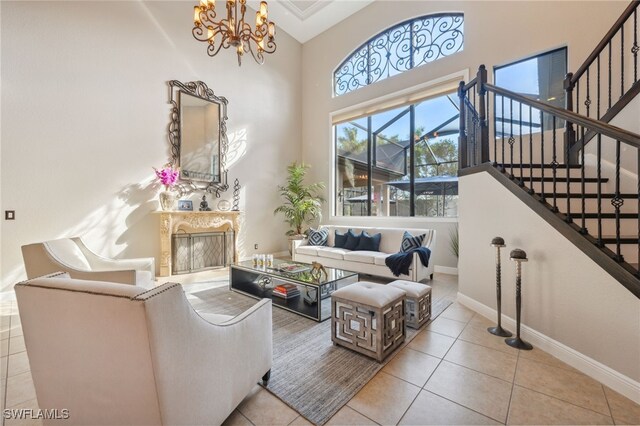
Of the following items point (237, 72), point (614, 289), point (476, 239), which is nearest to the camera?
point (614, 289)

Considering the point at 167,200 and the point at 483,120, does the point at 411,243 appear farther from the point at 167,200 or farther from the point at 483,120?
the point at 167,200

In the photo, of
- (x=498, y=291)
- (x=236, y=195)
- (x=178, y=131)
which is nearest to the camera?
(x=498, y=291)

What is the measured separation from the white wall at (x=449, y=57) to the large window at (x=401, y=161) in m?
0.33

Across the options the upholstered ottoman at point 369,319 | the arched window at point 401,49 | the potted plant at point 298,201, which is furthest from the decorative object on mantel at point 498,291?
the potted plant at point 298,201

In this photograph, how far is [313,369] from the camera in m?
1.92

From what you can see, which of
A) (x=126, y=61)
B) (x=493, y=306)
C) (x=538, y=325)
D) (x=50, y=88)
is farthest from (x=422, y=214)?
(x=50, y=88)

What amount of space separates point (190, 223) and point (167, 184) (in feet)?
2.43

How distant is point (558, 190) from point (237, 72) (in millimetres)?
5757

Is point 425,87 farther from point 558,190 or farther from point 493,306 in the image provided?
point 493,306

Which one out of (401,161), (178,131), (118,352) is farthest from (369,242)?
(118,352)

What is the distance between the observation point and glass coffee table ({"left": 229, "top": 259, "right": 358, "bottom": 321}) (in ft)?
9.45

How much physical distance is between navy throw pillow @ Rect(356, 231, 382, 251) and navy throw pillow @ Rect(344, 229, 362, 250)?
68 millimetres

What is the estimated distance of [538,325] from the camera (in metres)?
2.24

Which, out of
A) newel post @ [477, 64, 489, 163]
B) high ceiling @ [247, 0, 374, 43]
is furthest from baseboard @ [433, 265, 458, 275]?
high ceiling @ [247, 0, 374, 43]
